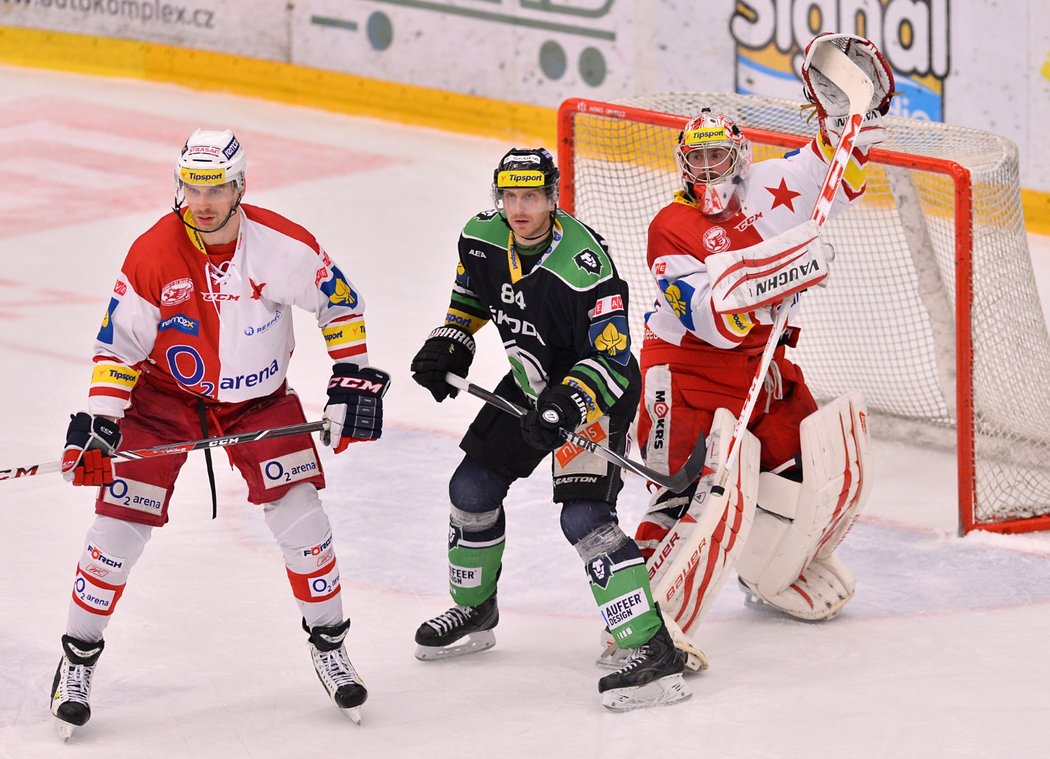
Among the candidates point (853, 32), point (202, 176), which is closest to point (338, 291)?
point (202, 176)

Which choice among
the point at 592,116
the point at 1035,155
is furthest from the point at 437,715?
the point at 1035,155

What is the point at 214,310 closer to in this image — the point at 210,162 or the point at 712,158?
the point at 210,162

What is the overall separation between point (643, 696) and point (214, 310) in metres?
→ 1.22

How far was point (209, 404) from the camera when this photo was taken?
388cm

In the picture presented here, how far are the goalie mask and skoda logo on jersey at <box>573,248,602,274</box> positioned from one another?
0.43 feet

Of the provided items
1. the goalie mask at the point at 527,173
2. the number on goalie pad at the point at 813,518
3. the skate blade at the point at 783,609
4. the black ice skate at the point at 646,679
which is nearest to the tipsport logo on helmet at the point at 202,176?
the goalie mask at the point at 527,173

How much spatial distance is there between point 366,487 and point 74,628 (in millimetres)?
1720

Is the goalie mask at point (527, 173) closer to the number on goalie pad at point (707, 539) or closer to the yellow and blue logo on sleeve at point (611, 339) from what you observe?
the yellow and blue logo on sleeve at point (611, 339)

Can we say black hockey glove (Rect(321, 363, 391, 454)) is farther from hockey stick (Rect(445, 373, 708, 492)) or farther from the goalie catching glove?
the goalie catching glove

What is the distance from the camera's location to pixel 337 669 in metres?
3.95

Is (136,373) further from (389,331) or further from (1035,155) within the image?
(1035,155)

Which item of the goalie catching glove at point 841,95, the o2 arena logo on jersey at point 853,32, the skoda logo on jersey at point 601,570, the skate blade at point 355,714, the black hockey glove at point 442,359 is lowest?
the skate blade at point 355,714

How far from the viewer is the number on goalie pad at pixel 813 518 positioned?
4254 millimetres

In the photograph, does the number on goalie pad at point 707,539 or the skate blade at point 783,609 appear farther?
the skate blade at point 783,609
